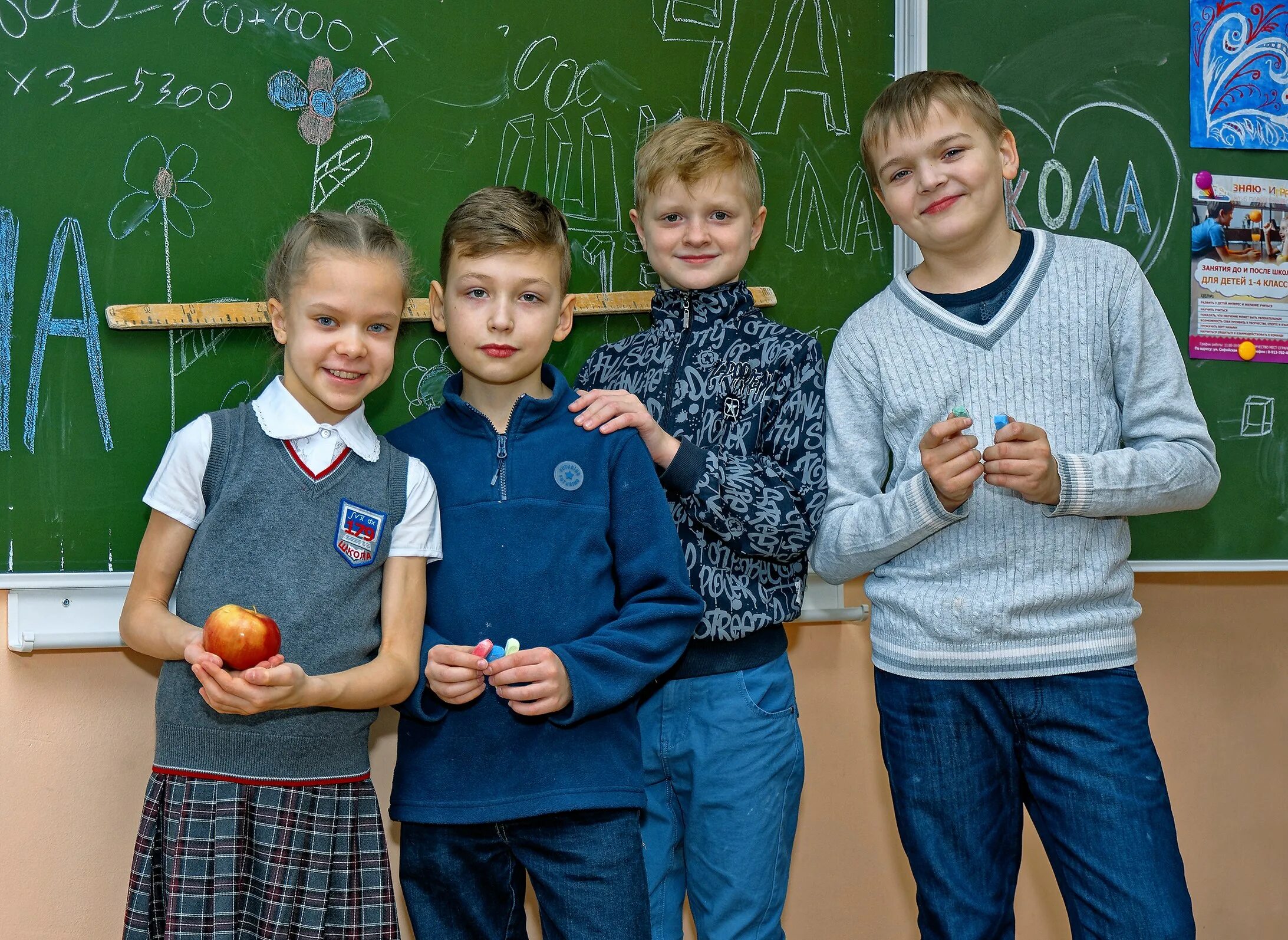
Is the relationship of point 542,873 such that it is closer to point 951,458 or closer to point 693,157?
point 951,458

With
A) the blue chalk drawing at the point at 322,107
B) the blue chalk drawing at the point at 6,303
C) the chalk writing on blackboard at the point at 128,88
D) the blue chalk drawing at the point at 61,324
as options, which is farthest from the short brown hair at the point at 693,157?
the blue chalk drawing at the point at 6,303

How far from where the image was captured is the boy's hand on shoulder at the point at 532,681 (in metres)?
1.47

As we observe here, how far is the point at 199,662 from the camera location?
4.48 ft

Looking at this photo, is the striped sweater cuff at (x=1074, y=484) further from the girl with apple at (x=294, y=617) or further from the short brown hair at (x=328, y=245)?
the short brown hair at (x=328, y=245)

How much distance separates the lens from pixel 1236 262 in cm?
232

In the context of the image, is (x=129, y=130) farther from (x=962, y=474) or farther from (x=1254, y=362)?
(x=1254, y=362)

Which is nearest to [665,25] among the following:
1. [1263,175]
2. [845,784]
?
[1263,175]

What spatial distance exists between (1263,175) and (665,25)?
4.46 feet

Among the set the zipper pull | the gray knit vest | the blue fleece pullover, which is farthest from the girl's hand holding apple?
the zipper pull

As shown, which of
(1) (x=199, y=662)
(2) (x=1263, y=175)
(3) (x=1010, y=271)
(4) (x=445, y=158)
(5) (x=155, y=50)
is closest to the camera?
(1) (x=199, y=662)

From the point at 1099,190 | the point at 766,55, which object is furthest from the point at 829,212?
the point at 1099,190

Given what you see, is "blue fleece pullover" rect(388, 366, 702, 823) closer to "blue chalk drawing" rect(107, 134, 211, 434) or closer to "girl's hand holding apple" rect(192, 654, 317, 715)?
"girl's hand holding apple" rect(192, 654, 317, 715)

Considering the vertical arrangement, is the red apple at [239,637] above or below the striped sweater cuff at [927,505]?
below

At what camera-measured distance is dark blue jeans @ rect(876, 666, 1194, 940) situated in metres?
1.57
